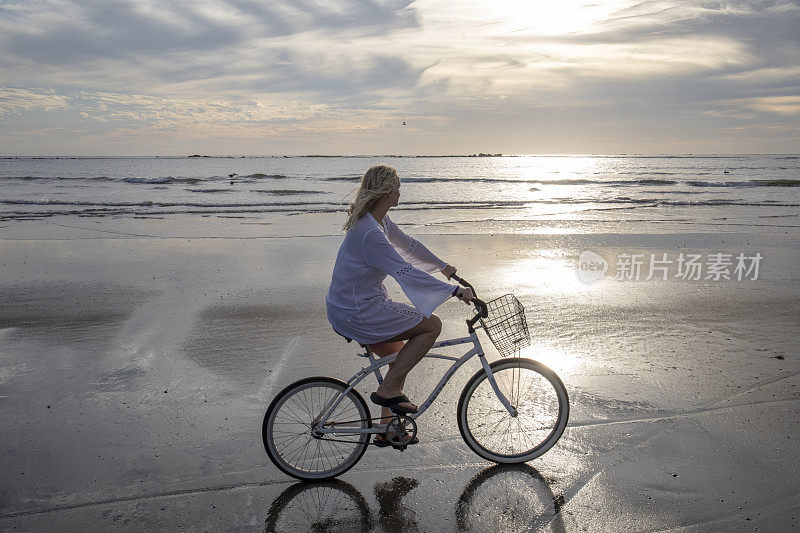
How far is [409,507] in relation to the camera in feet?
11.6

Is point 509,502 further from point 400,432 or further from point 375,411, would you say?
point 375,411

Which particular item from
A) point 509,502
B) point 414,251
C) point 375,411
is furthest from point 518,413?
point 414,251

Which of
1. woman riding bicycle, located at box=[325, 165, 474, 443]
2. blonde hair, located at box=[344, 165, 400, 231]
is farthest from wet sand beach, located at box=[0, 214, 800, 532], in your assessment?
blonde hair, located at box=[344, 165, 400, 231]

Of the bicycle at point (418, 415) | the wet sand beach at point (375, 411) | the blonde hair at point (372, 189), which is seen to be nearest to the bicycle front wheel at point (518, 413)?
the bicycle at point (418, 415)

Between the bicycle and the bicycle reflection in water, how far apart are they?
18cm

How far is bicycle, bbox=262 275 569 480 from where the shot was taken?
150 inches

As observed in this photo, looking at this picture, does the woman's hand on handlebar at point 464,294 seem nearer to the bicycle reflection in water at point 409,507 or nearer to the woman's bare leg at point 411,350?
the woman's bare leg at point 411,350

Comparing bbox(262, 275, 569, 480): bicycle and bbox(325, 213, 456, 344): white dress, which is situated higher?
bbox(325, 213, 456, 344): white dress

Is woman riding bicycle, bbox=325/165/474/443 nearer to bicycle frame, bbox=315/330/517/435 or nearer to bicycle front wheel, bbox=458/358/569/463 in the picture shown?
bicycle frame, bbox=315/330/517/435

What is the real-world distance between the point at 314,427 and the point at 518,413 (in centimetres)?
150

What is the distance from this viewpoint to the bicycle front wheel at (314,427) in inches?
150

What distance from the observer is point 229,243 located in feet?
44.2

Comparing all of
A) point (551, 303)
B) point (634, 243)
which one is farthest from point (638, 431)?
point (634, 243)

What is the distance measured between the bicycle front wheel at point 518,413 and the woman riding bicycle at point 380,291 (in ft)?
1.67
